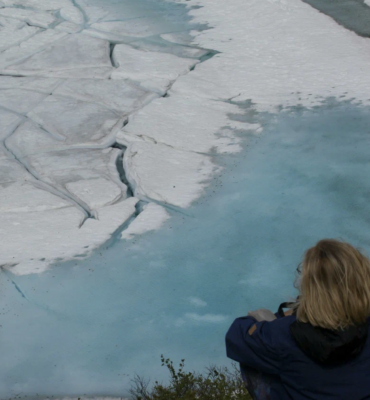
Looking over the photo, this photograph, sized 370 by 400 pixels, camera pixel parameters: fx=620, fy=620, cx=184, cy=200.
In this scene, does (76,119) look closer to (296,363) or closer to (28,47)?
(28,47)

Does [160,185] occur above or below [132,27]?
below

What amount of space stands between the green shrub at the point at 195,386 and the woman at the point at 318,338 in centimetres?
73

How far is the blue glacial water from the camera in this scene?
268 cm

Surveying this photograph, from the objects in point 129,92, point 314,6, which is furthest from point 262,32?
point 129,92

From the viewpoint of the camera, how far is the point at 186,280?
312 cm

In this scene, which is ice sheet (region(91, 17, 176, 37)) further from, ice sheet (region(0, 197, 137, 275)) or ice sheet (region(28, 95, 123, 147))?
ice sheet (region(0, 197, 137, 275))

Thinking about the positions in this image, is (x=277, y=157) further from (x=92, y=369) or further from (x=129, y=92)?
(x=92, y=369)

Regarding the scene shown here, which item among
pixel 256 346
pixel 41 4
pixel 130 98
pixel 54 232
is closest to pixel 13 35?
pixel 41 4

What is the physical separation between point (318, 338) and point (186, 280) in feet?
5.67

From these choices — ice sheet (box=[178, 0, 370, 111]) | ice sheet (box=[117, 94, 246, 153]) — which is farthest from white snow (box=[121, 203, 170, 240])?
ice sheet (box=[178, 0, 370, 111])

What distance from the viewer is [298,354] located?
1477mm

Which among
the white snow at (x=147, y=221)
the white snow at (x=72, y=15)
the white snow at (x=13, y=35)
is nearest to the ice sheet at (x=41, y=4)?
the white snow at (x=72, y=15)

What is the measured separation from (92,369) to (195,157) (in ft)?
6.43

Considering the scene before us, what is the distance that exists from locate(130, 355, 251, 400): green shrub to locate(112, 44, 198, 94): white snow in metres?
3.23
